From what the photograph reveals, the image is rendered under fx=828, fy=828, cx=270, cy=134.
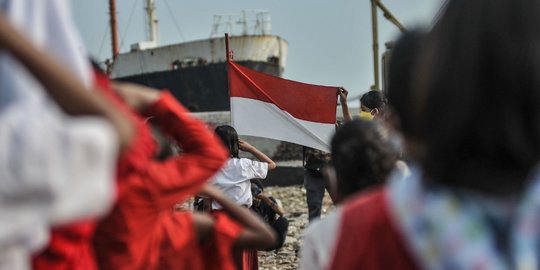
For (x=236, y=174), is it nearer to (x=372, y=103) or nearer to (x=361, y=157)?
(x=372, y=103)

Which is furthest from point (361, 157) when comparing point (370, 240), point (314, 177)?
point (314, 177)

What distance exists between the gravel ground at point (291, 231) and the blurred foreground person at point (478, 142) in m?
6.79

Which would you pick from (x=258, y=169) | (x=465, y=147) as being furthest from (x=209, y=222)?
(x=258, y=169)

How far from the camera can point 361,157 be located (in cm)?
254

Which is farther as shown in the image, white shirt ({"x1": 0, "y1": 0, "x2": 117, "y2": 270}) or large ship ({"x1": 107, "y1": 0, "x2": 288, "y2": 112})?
large ship ({"x1": 107, "y1": 0, "x2": 288, "y2": 112})

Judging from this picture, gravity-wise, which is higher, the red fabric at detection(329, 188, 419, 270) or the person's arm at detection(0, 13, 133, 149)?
the person's arm at detection(0, 13, 133, 149)

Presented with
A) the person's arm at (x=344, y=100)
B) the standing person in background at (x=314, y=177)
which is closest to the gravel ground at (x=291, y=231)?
the standing person in background at (x=314, y=177)

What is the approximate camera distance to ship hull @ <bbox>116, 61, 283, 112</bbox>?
99.3 feet

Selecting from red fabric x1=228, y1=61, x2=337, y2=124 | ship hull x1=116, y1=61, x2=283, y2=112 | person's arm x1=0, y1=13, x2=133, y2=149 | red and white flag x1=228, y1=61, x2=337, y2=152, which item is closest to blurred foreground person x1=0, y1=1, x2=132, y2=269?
person's arm x1=0, y1=13, x2=133, y2=149

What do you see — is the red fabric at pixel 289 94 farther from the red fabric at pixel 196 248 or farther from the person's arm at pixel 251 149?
the red fabric at pixel 196 248

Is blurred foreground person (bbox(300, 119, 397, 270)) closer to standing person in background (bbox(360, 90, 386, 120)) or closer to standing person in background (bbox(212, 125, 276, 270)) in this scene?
standing person in background (bbox(212, 125, 276, 270))

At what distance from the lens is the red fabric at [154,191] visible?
2371mm

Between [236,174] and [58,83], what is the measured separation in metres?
4.55

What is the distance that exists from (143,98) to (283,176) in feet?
61.1
